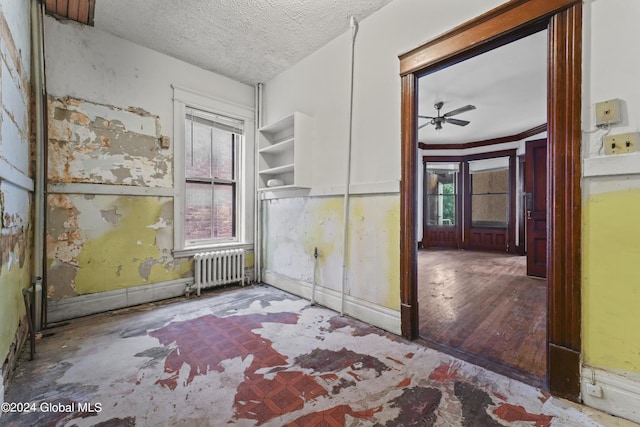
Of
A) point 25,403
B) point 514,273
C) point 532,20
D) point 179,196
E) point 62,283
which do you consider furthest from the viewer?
point 514,273

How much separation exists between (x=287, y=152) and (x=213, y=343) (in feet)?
8.42

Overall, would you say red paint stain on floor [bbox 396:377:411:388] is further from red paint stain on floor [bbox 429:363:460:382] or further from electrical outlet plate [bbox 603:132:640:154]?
electrical outlet plate [bbox 603:132:640:154]

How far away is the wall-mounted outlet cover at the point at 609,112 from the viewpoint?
1.49 metres

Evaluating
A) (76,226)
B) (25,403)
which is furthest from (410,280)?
(76,226)

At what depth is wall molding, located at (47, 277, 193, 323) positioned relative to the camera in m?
2.77

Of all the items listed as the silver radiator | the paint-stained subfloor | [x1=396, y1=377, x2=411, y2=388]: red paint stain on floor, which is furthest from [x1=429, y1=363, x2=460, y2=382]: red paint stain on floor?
the silver radiator

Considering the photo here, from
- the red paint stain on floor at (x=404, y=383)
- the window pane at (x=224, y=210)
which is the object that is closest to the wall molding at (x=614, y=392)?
the red paint stain on floor at (x=404, y=383)

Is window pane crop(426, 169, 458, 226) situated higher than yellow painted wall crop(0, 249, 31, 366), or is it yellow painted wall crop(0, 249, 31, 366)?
window pane crop(426, 169, 458, 226)

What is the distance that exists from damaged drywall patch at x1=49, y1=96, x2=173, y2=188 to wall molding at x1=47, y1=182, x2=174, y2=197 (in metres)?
0.05

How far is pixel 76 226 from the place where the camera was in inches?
113

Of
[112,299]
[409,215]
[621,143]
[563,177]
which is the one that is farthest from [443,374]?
[112,299]

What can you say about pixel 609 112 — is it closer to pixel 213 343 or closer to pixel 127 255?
pixel 213 343

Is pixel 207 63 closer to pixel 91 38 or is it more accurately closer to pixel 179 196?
pixel 91 38

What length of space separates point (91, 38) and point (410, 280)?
4.14 meters
